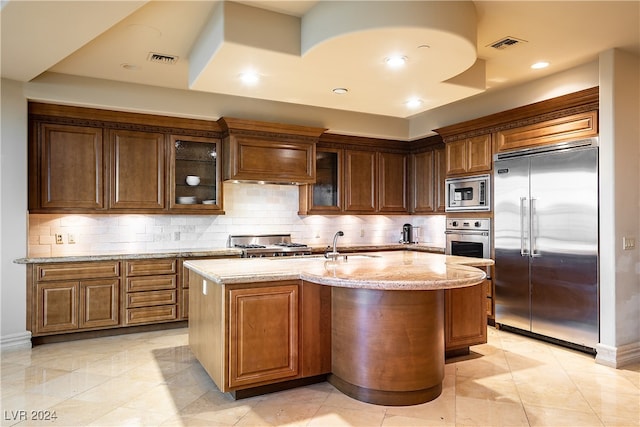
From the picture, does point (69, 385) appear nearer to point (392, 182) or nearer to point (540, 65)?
point (392, 182)

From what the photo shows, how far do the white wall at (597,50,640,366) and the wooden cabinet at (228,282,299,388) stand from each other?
279 centimetres

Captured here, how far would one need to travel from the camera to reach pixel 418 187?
21.6ft

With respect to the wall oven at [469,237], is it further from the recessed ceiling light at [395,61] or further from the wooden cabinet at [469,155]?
the recessed ceiling light at [395,61]

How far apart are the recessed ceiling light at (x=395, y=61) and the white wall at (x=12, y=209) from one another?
3.62 meters

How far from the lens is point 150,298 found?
4.84 m

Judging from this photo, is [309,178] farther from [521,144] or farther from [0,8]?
[0,8]

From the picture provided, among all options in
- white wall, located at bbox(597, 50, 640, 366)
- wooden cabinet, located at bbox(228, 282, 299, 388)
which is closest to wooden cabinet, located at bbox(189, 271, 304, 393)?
wooden cabinet, located at bbox(228, 282, 299, 388)

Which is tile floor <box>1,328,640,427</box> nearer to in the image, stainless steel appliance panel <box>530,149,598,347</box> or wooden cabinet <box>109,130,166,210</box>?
stainless steel appliance panel <box>530,149,598,347</box>

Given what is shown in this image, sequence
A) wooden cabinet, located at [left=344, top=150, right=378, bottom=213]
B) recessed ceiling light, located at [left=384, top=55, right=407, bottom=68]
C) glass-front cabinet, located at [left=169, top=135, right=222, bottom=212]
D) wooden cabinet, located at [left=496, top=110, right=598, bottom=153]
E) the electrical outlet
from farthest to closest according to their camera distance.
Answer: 1. wooden cabinet, located at [left=344, top=150, right=378, bottom=213]
2. glass-front cabinet, located at [left=169, top=135, right=222, bottom=212]
3. wooden cabinet, located at [left=496, top=110, right=598, bottom=153]
4. the electrical outlet
5. recessed ceiling light, located at [left=384, top=55, right=407, bottom=68]

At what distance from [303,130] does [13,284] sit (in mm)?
3548

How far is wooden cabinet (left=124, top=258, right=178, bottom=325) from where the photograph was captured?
475 centimetres

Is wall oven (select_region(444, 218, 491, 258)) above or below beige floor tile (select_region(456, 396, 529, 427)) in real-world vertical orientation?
above

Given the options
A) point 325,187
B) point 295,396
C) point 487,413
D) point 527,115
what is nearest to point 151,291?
point 295,396

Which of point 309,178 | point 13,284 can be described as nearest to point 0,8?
point 13,284
